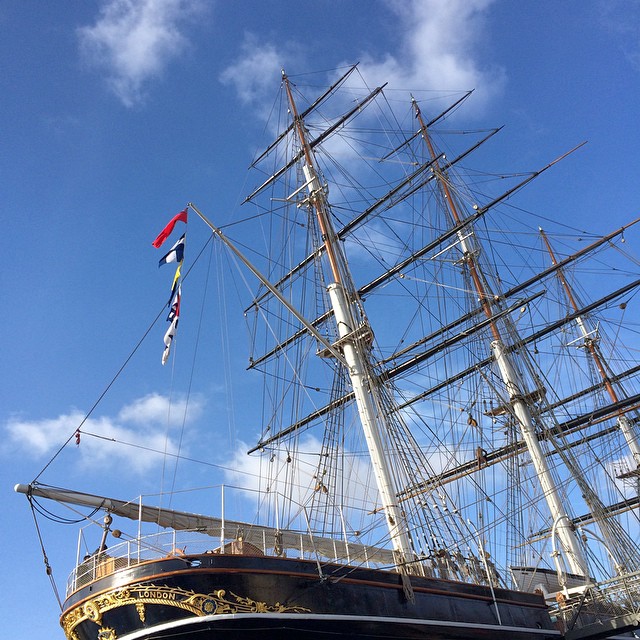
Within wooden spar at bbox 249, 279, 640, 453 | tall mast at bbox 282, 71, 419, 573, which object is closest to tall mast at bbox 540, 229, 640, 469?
wooden spar at bbox 249, 279, 640, 453

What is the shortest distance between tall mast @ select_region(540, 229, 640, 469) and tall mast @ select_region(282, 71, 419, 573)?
18.8 metres

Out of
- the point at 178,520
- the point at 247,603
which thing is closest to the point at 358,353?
the point at 178,520

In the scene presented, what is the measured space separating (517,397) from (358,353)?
37.1 feet

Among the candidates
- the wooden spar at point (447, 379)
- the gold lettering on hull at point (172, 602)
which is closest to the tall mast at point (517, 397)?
the wooden spar at point (447, 379)

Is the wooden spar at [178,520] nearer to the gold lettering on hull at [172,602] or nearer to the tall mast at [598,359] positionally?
the gold lettering on hull at [172,602]

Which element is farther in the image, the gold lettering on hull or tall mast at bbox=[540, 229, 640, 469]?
tall mast at bbox=[540, 229, 640, 469]

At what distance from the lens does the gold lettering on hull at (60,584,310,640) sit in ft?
35.2

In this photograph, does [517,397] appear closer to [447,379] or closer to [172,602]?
[447,379]

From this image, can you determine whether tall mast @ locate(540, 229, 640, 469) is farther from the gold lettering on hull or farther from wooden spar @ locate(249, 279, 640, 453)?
the gold lettering on hull

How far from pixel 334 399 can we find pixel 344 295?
12.7ft

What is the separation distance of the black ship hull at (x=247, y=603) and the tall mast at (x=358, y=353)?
1060 millimetres

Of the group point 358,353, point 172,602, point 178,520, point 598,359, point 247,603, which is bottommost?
point 247,603

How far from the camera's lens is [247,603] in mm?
10852

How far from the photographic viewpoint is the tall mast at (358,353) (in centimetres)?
1529
